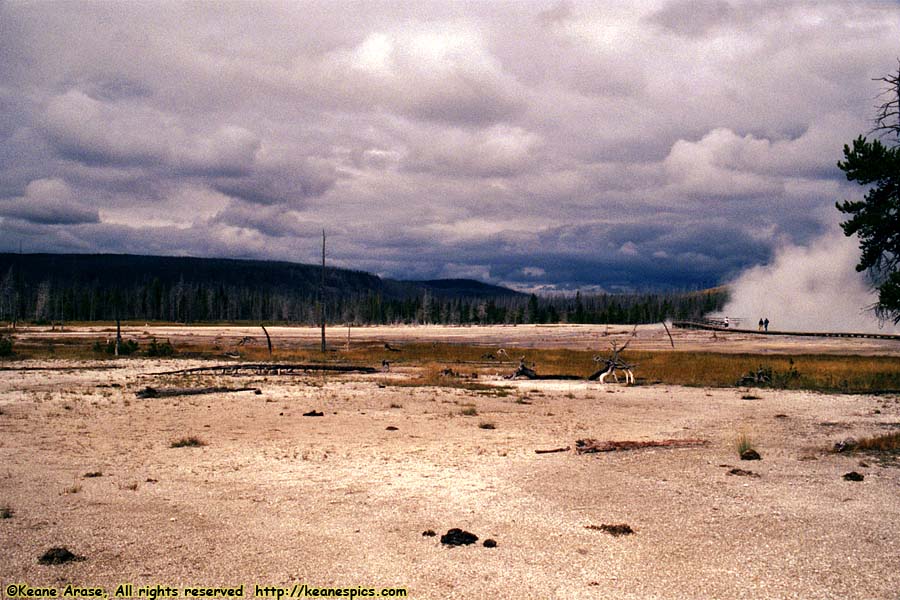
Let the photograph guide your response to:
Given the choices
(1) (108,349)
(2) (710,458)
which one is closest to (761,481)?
(2) (710,458)

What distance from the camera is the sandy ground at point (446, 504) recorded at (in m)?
7.71

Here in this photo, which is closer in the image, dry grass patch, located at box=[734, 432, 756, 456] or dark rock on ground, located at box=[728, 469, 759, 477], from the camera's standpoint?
dark rock on ground, located at box=[728, 469, 759, 477]

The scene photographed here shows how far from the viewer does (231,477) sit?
12664mm

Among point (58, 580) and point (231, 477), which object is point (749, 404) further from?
point (58, 580)

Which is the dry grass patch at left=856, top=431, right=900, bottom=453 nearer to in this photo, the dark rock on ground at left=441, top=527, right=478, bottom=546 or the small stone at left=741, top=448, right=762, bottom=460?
the small stone at left=741, top=448, right=762, bottom=460

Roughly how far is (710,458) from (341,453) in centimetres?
866

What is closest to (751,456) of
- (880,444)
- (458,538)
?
(880,444)

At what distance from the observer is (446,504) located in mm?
10883

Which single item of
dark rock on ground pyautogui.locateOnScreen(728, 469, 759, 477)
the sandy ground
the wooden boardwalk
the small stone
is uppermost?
the wooden boardwalk

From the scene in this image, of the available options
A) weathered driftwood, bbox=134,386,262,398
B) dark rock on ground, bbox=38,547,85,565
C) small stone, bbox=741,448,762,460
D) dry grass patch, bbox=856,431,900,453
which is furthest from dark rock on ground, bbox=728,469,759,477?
weathered driftwood, bbox=134,386,262,398

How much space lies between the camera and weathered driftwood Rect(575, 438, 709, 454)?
15375mm

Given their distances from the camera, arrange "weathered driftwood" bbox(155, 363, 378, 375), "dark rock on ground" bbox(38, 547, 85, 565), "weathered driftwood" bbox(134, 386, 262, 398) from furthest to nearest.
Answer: "weathered driftwood" bbox(155, 363, 378, 375), "weathered driftwood" bbox(134, 386, 262, 398), "dark rock on ground" bbox(38, 547, 85, 565)

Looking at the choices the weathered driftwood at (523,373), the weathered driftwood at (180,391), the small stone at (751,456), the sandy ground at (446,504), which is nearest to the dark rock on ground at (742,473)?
the sandy ground at (446,504)

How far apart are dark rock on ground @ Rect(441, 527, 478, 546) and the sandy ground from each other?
0.72 feet
